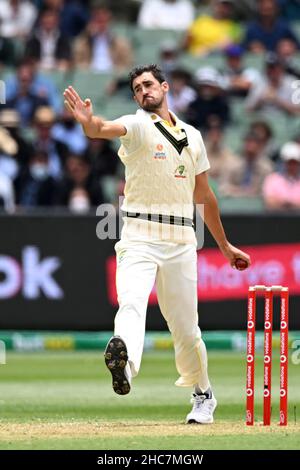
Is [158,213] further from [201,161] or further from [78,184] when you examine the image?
[78,184]

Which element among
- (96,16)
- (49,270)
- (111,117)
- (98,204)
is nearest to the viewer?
(49,270)

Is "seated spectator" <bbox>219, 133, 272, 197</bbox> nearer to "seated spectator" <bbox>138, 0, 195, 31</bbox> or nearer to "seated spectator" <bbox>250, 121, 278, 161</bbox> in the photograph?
"seated spectator" <bbox>250, 121, 278, 161</bbox>

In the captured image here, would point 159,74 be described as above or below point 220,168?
below

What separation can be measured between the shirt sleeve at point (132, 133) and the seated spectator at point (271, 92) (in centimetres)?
838

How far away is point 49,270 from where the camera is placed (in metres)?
12.5

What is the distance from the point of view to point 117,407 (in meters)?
8.50

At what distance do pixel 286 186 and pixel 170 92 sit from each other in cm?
216

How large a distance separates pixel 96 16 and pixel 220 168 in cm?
300

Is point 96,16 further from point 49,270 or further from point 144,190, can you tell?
point 144,190

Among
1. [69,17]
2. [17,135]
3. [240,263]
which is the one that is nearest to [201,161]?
[240,263]

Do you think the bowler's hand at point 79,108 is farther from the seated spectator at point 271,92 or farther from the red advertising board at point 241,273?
the seated spectator at point 271,92

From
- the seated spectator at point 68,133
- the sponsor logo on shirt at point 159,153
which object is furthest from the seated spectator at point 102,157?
the sponsor logo on shirt at point 159,153

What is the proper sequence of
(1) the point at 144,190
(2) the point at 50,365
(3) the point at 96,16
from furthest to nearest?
1. (3) the point at 96,16
2. (2) the point at 50,365
3. (1) the point at 144,190

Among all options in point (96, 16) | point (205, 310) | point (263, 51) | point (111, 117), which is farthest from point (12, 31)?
point (205, 310)
